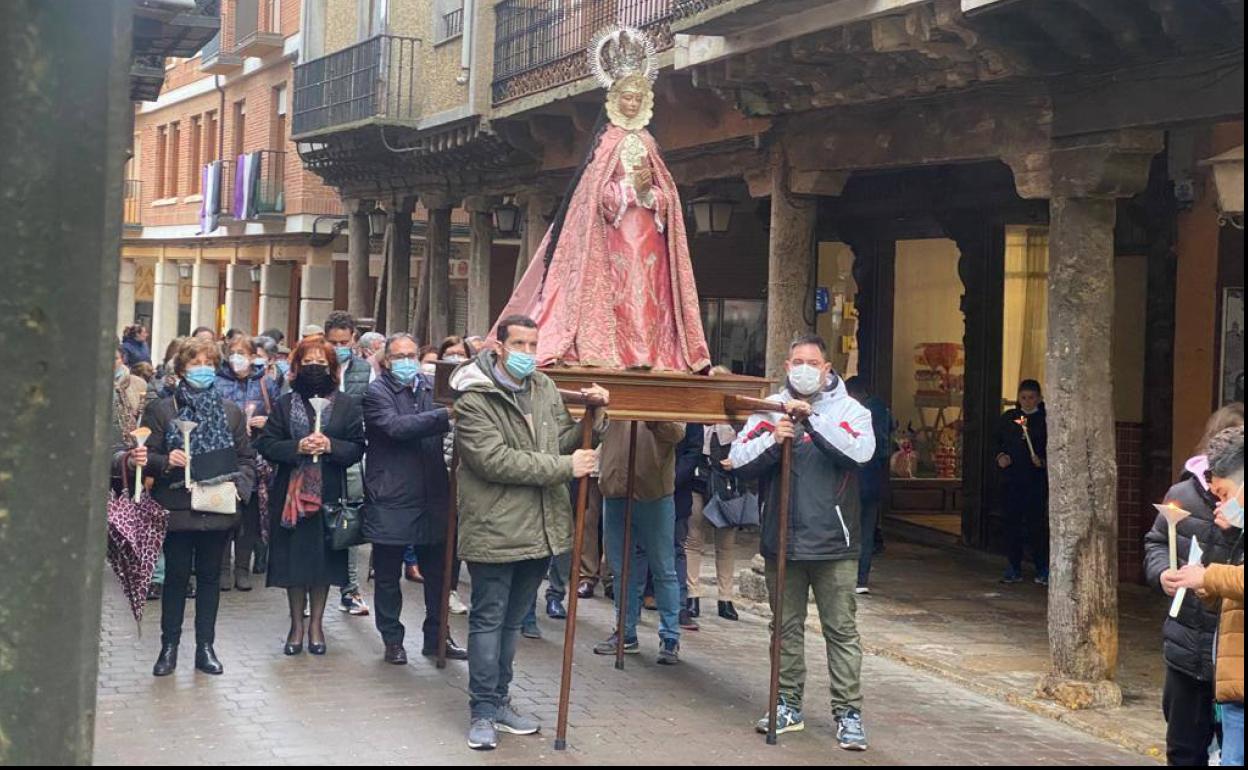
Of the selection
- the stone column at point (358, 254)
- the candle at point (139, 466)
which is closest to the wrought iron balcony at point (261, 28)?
the stone column at point (358, 254)

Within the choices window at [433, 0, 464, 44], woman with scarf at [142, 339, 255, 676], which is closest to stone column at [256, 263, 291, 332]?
window at [433, 0, 464, 44]

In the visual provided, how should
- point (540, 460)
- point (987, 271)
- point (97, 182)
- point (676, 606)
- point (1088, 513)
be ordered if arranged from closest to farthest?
point (97, 182)
point (540, 460)
point (1088, 513)
point (676, 606)
point (987, 271)

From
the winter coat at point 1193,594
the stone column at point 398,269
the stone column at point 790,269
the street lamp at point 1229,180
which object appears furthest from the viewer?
the stone column at point 398,269

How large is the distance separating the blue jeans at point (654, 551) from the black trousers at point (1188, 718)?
3762 millimetres

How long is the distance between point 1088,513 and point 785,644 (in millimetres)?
2290

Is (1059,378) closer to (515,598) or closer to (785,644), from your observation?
(785,644)

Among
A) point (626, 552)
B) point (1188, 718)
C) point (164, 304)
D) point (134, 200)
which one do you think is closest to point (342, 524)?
point (626, 552)

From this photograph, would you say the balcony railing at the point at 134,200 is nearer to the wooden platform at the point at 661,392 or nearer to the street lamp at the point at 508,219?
the street lamp at the point at 508,219

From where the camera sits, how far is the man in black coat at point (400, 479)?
888cm

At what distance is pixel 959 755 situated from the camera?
7.49 metres

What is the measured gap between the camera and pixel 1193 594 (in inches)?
234

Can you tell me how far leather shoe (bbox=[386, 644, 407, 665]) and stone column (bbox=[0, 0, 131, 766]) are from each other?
5.16 m

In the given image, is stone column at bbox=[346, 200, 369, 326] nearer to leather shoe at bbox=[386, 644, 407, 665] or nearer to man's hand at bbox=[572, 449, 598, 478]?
leather shoe at bbox=[386, 644, 407, 665]

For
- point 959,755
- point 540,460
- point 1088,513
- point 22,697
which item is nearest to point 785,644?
point 959,755
